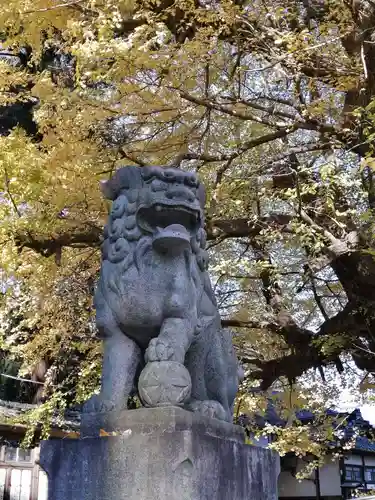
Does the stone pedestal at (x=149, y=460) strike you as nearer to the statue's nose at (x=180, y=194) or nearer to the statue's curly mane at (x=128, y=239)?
the statue's curly mane at (x=128, y=239)

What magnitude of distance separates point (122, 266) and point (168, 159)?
14.8 feet

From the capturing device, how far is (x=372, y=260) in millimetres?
6941

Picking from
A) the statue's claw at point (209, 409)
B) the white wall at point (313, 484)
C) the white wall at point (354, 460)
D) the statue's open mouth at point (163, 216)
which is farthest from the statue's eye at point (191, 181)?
the white wall at point (354, 460)

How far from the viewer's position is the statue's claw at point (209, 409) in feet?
11.0

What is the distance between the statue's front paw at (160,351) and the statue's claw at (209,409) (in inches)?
16.1

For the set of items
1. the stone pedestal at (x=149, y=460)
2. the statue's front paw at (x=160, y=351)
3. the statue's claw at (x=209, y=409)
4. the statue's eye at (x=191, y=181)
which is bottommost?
the stone pedestal at (x=149, y=460)

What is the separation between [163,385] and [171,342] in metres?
0.27

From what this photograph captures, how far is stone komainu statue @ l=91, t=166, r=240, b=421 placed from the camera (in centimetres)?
322

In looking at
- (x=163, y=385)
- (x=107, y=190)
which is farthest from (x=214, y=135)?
(x=163, y=385)

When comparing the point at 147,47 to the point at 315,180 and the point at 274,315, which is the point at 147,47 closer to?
the point at 315,180

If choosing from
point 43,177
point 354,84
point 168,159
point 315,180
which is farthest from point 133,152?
point 354,84

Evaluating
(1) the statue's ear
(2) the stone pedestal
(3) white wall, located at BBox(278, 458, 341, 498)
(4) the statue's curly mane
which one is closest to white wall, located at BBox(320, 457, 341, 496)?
(3) white wall, located at BBox(278, 458, 341, 498)

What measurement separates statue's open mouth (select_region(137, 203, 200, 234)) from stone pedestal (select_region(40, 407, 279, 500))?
3.72ft

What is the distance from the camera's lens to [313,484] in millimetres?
15703
